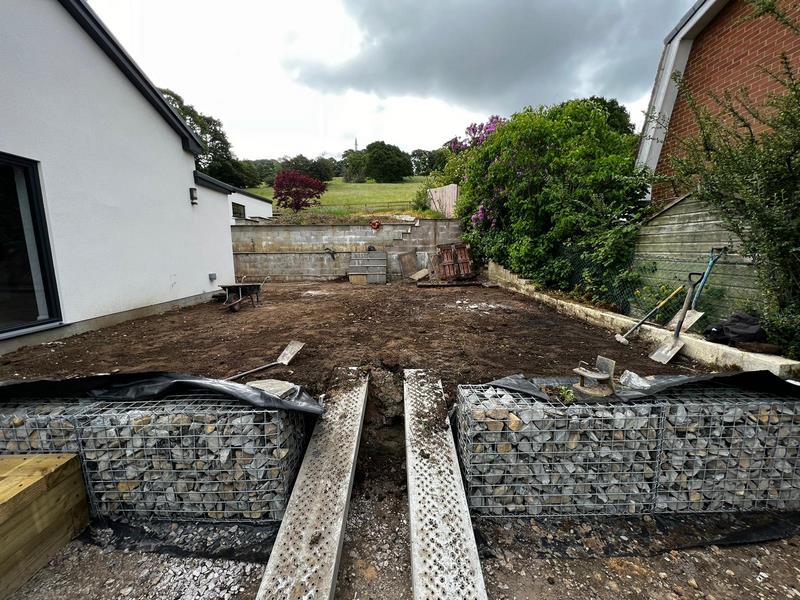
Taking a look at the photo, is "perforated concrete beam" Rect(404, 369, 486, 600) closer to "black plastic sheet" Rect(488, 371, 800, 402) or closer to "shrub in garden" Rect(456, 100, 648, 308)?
"black plastic sheet" Rect(488, 371, 800, 402)

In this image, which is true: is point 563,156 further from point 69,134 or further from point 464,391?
point 69,134

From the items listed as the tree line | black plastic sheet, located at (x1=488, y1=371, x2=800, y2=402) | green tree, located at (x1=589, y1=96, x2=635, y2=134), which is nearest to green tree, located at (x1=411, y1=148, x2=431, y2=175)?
the tree line

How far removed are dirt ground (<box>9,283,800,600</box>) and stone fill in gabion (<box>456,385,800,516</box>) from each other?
149mm

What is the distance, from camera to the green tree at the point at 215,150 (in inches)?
909

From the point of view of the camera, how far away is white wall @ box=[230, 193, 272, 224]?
16625 mm

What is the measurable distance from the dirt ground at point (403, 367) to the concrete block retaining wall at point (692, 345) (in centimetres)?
17

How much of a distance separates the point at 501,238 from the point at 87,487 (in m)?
7.62

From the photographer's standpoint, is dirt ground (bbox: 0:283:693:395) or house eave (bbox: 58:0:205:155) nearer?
dirt ground (bbox: 0:283:693:395)

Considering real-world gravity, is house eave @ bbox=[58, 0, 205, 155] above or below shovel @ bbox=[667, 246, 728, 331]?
above

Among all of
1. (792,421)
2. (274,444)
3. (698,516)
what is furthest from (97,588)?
Answer: (792,421)

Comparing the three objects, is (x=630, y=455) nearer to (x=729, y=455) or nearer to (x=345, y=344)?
(x=729, y=455)

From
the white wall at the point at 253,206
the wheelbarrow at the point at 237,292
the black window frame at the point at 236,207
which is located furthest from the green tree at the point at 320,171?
the wheelbarrow at the point at 237,292

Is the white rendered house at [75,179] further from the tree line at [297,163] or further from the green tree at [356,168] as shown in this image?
the green tree at [356,168]

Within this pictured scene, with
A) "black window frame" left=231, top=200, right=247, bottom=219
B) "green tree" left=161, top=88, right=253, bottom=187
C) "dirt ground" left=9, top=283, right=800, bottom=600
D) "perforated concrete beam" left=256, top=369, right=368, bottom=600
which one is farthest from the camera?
"green tree" left=161, top=88, right=253, bottom=187
